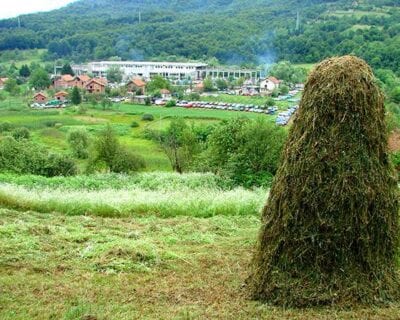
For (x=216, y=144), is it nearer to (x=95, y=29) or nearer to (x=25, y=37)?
(x=25, y=37)

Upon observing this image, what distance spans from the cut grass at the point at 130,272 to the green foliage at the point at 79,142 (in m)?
27.5

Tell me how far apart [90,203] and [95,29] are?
430ft

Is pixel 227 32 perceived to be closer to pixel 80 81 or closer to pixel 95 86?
pixel 80 81

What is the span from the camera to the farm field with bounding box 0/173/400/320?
5.97 m

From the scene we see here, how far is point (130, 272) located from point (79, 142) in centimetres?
3189

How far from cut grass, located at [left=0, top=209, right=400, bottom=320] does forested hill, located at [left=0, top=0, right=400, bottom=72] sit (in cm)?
6230

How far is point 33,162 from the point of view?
2570 centimetres

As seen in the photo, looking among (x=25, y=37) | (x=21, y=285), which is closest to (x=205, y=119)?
(x=21, y=285)

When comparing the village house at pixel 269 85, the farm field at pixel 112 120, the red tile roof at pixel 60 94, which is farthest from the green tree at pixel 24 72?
the village house at pixel 269 85

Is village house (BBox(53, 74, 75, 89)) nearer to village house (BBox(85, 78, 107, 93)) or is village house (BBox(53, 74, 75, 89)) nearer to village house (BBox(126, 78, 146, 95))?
village house (BBox(85, 78, 107, 93))

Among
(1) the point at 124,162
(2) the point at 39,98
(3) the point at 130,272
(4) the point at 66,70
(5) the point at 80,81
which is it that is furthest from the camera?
(4) the point at 66,70

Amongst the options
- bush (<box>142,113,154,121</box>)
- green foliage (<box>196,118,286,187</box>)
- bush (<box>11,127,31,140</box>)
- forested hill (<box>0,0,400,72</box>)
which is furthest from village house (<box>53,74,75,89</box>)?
green foliage (<box>196,118,286,187</box>)

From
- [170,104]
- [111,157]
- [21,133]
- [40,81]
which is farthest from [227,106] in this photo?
[40,81]

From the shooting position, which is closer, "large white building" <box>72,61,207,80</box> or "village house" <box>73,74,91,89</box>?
"village house" <box>73,74,91,89</box>
